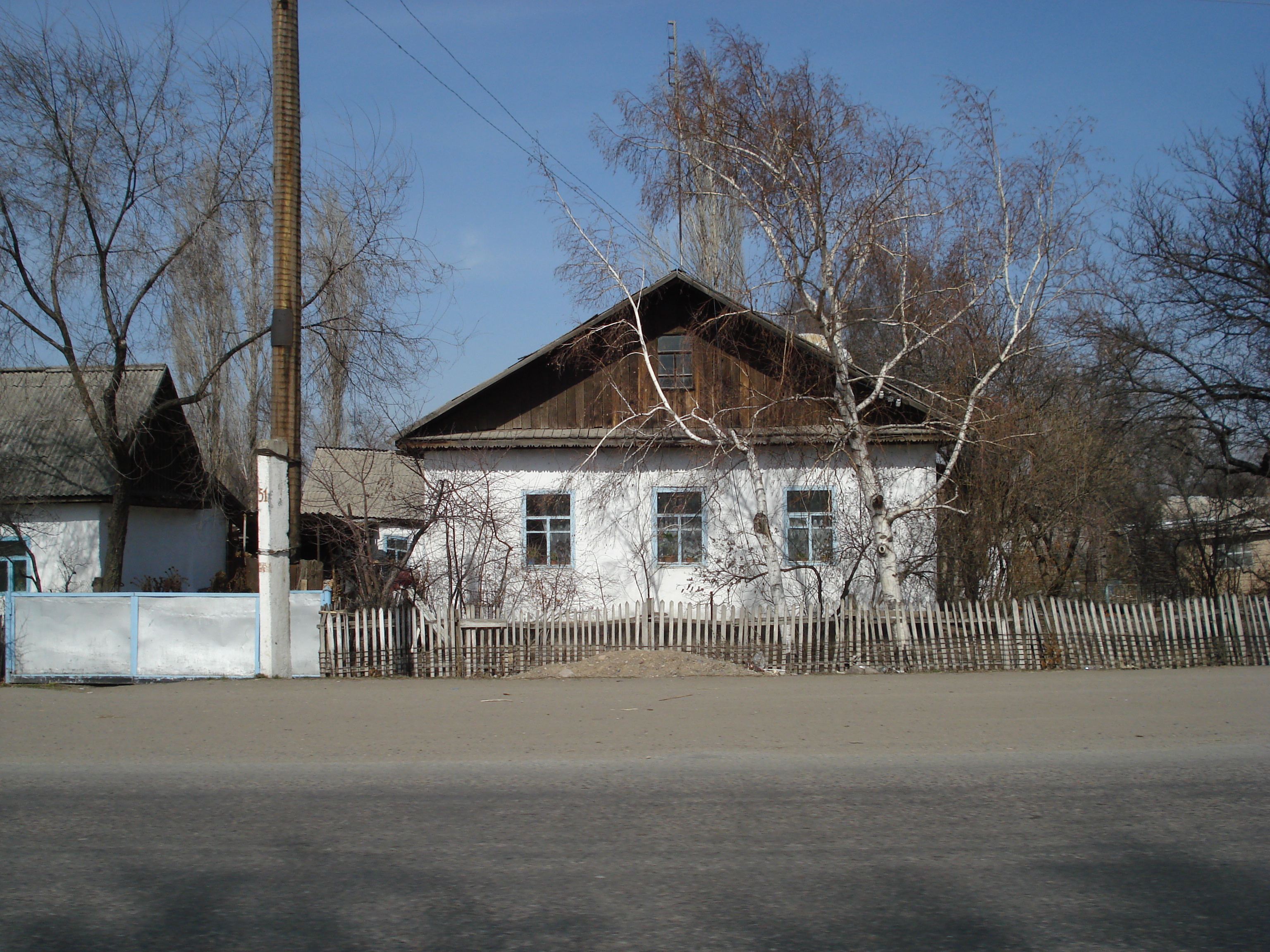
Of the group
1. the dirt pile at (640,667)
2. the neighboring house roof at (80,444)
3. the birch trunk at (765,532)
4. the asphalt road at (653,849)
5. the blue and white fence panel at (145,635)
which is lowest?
the asphalt road at (653,849)

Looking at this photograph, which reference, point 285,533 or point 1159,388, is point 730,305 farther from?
point 1159,388

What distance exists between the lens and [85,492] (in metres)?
20.6

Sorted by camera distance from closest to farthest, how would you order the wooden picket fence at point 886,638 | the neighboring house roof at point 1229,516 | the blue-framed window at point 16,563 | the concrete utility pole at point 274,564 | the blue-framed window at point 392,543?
the concrete utility pole at point 274,564
the wooden picket fence at point 886,638
the blue-framed window at point 16,563
the neighboring house roof at point 1229,516
the blue-framed window at point 392,543

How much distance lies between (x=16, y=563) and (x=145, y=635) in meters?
9.88

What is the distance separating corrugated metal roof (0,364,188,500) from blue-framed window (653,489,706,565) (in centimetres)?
1088

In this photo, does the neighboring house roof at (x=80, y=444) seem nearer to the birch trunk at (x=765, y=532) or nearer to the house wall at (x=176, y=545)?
the house wall at (x=176, y=545)

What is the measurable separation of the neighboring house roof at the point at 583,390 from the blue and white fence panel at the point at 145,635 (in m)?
5.37

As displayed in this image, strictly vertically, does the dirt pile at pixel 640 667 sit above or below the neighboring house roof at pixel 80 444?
below

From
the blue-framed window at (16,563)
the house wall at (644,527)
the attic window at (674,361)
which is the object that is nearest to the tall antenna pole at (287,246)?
the house wall at (644,527)

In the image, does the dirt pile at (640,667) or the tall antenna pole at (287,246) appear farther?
the tall antenna pole at (287,246)

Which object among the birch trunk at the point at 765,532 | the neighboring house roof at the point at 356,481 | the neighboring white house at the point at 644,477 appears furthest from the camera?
the neighboring house roof at the point at 356,481

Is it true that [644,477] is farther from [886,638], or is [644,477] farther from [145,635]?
[145,635]

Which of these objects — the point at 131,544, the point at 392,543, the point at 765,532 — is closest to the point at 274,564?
the point at 765,532

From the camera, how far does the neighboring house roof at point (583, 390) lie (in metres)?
16.9
